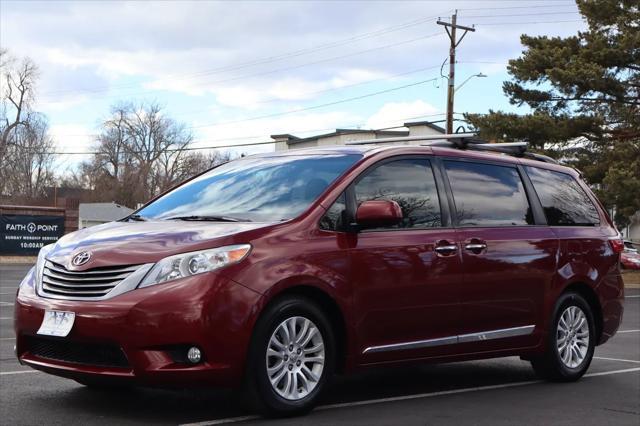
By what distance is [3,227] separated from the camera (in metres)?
36.3

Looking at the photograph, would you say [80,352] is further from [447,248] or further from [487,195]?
[487,195]

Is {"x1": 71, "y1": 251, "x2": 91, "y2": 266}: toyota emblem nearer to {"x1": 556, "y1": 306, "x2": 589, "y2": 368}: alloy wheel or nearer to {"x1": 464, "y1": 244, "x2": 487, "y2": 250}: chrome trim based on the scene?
{"x1": 464, "y1": 244, "x2": 487, "y2": 250}: chrome trim

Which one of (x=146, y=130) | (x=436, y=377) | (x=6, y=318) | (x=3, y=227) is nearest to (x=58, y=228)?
(x=3, y=227)

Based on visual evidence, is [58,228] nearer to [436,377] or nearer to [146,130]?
[436,377]

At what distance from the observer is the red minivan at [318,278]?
5.21 m

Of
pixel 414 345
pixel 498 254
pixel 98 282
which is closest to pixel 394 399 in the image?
pixel 414 345

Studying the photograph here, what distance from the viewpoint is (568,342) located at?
7688 millimetres

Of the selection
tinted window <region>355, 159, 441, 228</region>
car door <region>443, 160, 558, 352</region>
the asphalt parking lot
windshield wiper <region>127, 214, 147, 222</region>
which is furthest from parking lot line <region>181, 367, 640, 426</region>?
windshield wiper <region>127, 214, 147, 222</region>

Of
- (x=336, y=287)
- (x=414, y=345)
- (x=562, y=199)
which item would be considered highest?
(x=562, y=199)

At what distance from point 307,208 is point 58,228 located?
112 ft

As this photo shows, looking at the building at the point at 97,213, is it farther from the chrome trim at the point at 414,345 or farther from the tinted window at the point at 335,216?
the tinted window at the point at 335,216

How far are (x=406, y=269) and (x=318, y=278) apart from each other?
836mm

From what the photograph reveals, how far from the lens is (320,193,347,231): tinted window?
19.4 feet

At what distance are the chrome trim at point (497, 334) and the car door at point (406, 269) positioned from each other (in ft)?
0.53
